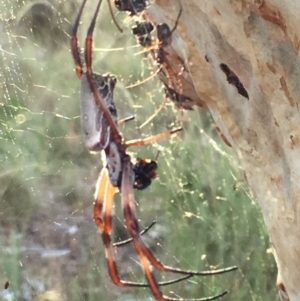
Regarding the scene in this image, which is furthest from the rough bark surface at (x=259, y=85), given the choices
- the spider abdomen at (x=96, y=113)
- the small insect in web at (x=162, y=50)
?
the spider abdomen at (x=96, y=113)

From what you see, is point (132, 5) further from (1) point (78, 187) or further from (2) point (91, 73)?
(1) point (78, 187)

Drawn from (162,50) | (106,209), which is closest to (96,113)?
(106,209)

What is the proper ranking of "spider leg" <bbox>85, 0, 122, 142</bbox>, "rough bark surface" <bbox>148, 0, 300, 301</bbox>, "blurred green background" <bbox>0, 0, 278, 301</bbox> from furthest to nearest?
"blurred green background" <bbox>0, 0, 278, 301</bbox>, "spider leg" <bbox>85, 0, 122, 142</bbox>, "rough bark surface" <bbox>148, 0, 300, 301</bbox>

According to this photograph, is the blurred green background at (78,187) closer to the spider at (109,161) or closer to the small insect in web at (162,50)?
the small insect in web at (162,50)

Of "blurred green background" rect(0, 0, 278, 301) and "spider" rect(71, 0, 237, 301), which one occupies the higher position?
"spider" rect(71, 0, 237, 301)

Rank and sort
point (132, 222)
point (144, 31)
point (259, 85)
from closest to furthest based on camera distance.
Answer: point (259, 85) < point (132, 222) < point (144, 31)

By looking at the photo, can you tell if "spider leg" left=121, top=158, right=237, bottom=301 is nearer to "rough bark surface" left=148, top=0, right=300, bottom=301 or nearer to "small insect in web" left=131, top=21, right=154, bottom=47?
"rough bark surface" left=148, top=0, right=300, bottom=301

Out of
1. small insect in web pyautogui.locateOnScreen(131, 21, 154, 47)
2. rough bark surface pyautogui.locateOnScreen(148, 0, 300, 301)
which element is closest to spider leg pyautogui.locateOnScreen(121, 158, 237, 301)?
rough bark surface pyautogui.locateOnScreen(148, 0, 300, 301)
